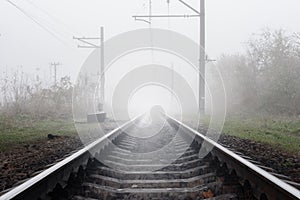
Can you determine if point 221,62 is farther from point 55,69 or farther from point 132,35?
point 55,69

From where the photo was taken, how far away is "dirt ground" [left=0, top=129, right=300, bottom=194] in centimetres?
427

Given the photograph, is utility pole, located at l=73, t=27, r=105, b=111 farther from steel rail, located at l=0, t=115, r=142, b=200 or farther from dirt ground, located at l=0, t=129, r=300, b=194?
steel rail, located at l=0, t=115, r=142, b=200

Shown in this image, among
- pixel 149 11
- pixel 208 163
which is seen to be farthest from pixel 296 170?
pixel 149 11

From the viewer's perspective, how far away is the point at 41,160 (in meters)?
5.48

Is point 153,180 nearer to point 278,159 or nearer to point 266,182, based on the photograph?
point 266,182

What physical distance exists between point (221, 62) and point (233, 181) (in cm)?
2817

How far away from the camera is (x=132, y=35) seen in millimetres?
17469

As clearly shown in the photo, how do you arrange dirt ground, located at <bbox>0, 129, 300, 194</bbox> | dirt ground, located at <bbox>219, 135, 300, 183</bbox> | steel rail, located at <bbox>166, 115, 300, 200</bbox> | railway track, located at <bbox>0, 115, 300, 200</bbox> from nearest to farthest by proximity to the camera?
1. steel rail, located at <bbox>166, 115, 300, 200</bbox>
2. railway track, located at <bbox>0, 115, 300, 200</bbox>
3. dirt ground, located at <bbox>0, 129, 300, 194</bbox>
4. dirt ground, located at <bbox>219, 135, 300, 183</bbox>

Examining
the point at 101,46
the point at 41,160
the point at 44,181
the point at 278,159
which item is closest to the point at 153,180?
the point at 44,181

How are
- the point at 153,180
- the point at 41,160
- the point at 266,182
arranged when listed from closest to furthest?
the point at 266,182, the point at 153,180, the point at 41,160

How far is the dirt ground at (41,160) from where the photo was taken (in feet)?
14.0

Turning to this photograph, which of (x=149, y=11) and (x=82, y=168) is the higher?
(x=149, y=11)

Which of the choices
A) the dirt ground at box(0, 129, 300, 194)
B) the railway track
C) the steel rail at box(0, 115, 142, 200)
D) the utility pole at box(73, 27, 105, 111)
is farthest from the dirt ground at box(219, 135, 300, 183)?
the utility pole at box(73, 27, 105, 111)

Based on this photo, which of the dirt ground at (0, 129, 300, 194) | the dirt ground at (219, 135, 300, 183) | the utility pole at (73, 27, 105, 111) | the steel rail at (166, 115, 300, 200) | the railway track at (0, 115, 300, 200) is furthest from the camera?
the utility pole at (73, 27, 105, 111)
